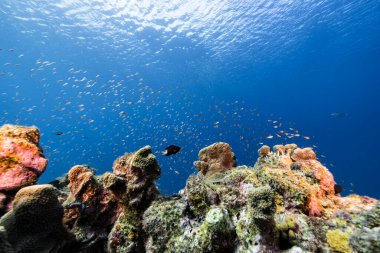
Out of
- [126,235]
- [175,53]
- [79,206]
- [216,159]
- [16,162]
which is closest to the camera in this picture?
[126,235]

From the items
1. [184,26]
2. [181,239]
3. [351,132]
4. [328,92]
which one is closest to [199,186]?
[181,239]

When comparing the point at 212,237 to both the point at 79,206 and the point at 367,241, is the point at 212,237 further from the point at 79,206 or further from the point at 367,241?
the point at 79,206

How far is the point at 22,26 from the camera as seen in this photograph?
86.7 feet

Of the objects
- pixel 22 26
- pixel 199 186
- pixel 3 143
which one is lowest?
pixel 199 186

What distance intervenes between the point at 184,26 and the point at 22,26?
64.2 feet

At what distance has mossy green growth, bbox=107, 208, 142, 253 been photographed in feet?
11.8

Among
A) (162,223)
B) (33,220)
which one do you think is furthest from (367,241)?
(33,220)

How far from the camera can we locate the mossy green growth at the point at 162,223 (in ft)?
10.5

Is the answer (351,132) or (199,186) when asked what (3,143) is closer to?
(199,186)

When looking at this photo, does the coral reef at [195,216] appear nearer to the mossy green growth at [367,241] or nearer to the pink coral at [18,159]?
the mossy green growth at [367,241]

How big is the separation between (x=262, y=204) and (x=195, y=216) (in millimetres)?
1171

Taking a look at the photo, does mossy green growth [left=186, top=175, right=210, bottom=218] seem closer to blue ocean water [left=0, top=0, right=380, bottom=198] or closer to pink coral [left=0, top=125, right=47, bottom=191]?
pink coral [left=0, top=125, right=47, bottom=191]

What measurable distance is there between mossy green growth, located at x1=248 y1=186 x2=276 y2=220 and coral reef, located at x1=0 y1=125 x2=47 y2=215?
4382 mm

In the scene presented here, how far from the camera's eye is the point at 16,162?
446 centimetres
